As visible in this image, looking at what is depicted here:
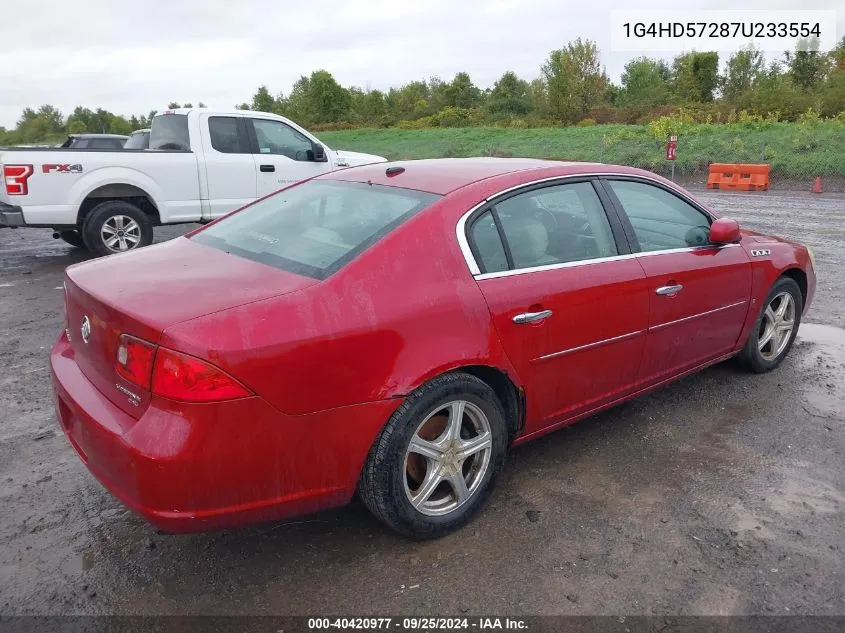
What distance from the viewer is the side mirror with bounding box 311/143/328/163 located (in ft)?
31.8

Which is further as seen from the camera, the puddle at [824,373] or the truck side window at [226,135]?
the truck side window at [226,135]

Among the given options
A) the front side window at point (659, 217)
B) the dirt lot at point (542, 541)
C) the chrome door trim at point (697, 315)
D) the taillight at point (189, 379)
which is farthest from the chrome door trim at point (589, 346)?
the taillight at point (189, 379)

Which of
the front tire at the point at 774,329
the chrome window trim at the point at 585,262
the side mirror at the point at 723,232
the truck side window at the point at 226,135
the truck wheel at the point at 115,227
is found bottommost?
the front tire at the point at 774,329

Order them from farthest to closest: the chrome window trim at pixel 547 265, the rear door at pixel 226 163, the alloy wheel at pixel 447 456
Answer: the rear door at pixel 226 163 < the chrome window trim at pixel 547 265 < the alloy wheel at pixel 447 456

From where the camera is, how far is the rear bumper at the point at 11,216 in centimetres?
770

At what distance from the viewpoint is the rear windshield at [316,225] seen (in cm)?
275

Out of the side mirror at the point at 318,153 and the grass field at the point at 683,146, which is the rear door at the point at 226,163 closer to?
the side mirror at the point at 318,153

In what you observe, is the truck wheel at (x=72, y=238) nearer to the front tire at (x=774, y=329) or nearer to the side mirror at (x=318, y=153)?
the side mirror at (x=318, y=153)

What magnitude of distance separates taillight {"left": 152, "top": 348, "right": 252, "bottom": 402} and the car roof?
135 centimetres

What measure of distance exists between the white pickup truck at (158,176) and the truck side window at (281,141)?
0.05 ft

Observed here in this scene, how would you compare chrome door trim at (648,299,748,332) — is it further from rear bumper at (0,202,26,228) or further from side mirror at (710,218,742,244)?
rear bumper at (0,202,26,228)

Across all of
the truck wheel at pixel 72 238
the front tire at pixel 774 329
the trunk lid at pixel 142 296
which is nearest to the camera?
the trunk lid at pixel 142 296

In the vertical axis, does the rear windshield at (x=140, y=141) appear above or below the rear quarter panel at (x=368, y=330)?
above

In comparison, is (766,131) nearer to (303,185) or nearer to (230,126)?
(230,126)
